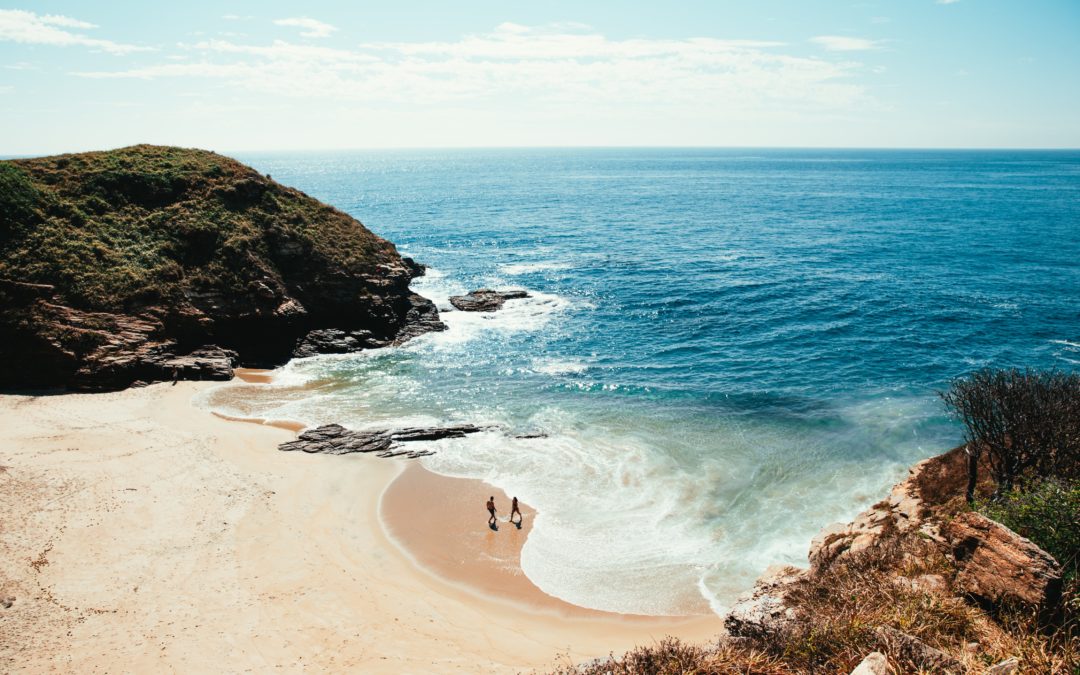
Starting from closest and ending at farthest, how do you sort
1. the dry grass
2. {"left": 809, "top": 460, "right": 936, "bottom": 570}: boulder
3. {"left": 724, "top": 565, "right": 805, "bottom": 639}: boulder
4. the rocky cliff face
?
the dry grass < {"left": 724, "top": 565, "right": 805, "bottom": 639}: boulder < {"left": 809, "top": 460, "right": 936, "bottom": 570}: boulder < the rocky cliff face

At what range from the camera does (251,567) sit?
21453mm

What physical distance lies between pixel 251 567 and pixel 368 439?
10589 mm

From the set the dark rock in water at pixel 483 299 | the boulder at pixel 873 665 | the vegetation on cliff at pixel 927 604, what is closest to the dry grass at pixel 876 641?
the vegetation on cliff at pixel 927 604

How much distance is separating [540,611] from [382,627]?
5.28 m

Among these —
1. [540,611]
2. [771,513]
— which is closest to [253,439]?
[540,611]

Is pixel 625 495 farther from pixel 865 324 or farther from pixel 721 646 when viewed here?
pixel 865 324

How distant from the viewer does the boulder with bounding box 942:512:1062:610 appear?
10.9m

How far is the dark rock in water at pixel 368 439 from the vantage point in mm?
30594

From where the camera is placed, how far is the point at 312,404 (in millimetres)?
36094

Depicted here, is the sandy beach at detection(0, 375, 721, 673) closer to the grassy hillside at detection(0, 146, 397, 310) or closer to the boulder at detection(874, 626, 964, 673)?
the boulder at detection(874, 626, 964, 673)

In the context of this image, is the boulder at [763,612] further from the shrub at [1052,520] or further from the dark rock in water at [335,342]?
the dark rock in water at [335,342]

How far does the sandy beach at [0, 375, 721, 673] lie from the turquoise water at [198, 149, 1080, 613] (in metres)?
1.99

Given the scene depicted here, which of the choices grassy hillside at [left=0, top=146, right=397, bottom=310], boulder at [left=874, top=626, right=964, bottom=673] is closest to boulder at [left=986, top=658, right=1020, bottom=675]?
boulder at [left=874, top=626, right=964, bottom=673]

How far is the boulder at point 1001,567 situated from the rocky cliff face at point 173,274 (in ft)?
131
